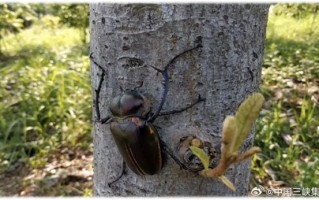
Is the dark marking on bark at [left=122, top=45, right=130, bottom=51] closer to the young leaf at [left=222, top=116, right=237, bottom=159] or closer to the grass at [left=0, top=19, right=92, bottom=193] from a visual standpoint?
the young leaf at [left=222, top=116, right=237, bottom=159]

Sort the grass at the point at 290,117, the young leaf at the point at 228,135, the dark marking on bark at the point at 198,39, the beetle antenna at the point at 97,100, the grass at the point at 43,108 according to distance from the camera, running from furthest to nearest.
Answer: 1. the grass at the point at 43,108
2. the grass at the point at 290,117
3. the beetle antenna at the point at 97,100
4. the dark marking on bark at the point at 198,39
5. the young leaf at the point at 228,135

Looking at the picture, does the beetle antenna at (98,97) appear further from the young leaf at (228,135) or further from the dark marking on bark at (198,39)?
the young leaf at (228,135)

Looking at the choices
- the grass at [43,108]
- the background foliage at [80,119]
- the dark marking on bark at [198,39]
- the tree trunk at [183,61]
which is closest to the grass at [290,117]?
the background foliage at [80,119]

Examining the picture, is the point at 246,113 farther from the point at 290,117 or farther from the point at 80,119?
the point at 80,119

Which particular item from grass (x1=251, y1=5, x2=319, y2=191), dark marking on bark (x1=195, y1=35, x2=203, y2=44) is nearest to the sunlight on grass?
grass (x1=251, y1=5, x2=319, y2=191)

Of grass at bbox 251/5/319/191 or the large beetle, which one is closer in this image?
the large beetle
